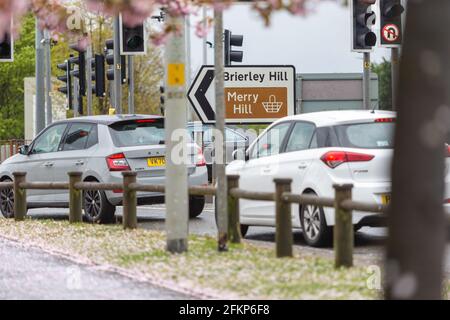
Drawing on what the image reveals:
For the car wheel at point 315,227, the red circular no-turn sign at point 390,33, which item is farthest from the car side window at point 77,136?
the car wheel at point 315,227

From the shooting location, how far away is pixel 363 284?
10000 mm

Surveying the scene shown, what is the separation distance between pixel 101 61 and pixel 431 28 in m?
25.8

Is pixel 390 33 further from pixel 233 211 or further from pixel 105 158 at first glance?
pixel 233 211

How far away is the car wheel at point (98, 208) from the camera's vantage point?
17.3 meters

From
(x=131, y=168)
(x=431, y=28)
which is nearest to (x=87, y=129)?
(x=131, y=168)

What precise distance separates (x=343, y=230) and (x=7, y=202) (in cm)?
974

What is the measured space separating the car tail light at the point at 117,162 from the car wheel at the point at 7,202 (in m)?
2.79

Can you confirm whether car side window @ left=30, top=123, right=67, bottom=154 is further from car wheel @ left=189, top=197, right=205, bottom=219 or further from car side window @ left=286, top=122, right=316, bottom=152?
car side window @ left=286, top=122, right=316, bottom=152

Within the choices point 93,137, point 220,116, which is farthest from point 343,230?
point 93,137

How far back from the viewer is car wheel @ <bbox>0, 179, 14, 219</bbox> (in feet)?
64.1

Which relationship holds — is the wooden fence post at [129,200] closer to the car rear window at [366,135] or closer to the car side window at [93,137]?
the car side window at [93,137]

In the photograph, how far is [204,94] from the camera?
65.3ft
